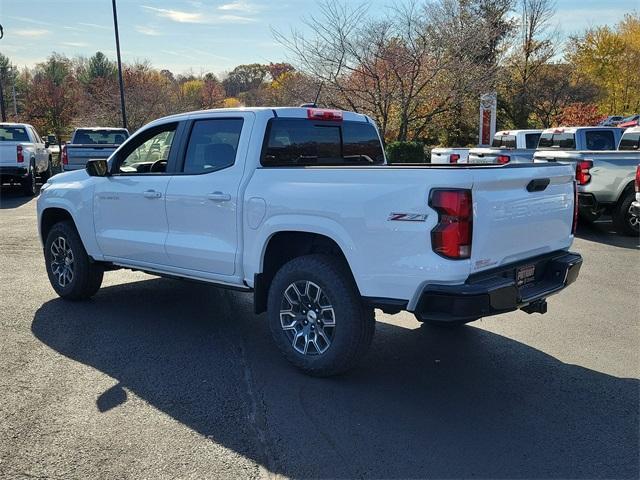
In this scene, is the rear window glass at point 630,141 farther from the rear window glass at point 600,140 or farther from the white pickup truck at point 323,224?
the white pickup truck at point 323,224

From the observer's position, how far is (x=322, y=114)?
17.3 feet

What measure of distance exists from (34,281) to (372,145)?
14.8 feet

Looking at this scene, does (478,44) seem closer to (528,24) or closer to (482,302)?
(528,24)

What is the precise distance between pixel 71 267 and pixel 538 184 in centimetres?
476

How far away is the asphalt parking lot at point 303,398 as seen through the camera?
3277 millimetres

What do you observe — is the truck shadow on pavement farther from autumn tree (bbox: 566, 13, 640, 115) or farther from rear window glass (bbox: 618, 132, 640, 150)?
autumn tree (bbox: 566, 13, 640, 115)

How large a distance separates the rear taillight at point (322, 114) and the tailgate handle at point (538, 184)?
6.42 ft

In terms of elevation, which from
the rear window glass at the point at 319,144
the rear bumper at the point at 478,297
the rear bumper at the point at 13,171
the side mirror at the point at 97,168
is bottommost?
the rear bumper at the point at 478,297

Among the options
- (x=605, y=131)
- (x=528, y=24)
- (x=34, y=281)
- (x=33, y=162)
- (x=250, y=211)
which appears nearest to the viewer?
(x=250, y=211)

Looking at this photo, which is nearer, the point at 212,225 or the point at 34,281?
the point at 212,225

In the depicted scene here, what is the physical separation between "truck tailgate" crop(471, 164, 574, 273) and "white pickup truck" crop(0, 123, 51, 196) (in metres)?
14.8

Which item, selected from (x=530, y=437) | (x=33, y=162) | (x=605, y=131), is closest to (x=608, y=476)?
(x=530, y=437)

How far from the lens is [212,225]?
4918mm

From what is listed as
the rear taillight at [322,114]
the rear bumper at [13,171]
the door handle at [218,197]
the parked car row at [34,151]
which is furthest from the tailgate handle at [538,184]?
the rear bumper at [13,171]
